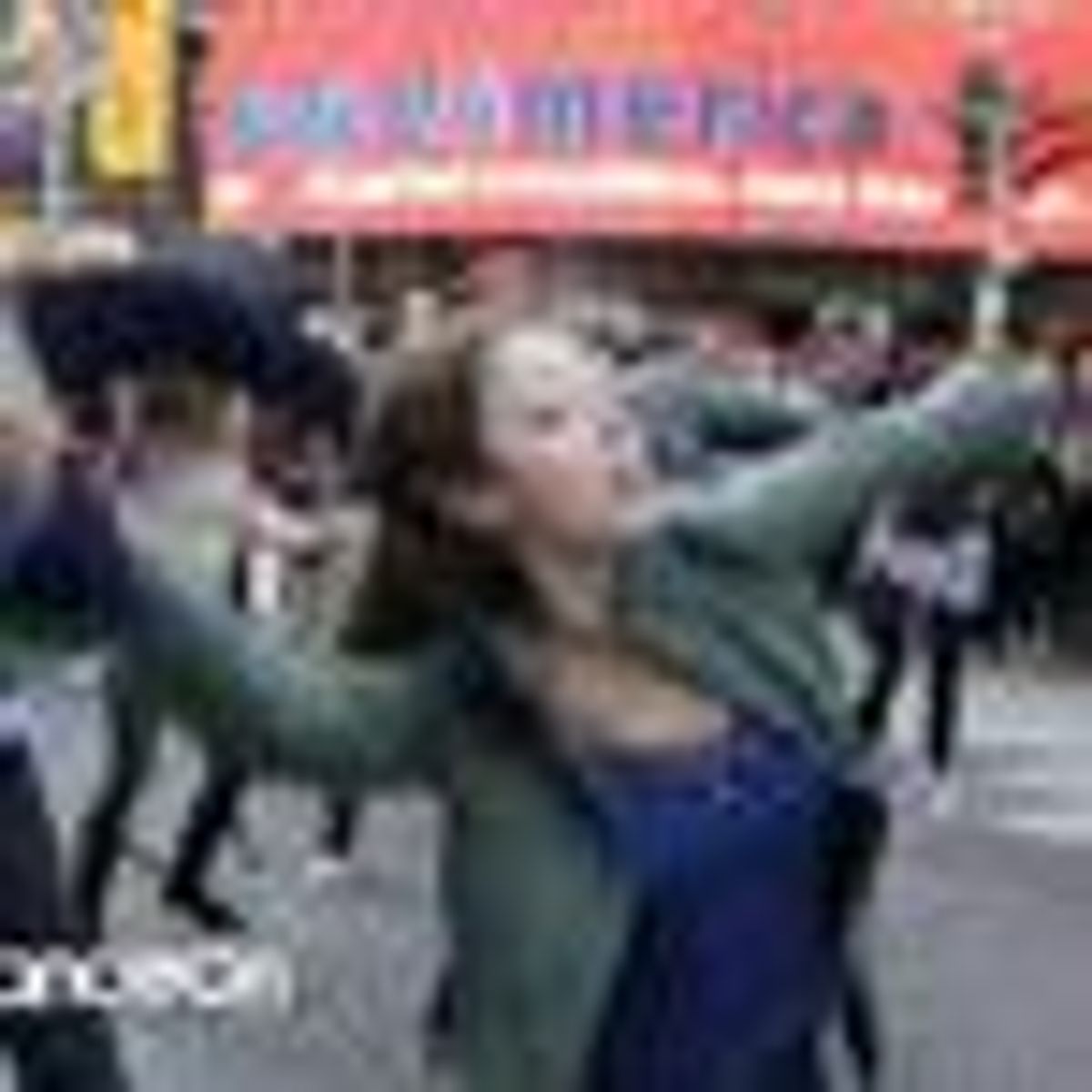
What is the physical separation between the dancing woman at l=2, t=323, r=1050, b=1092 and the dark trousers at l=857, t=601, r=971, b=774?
37.9 ft

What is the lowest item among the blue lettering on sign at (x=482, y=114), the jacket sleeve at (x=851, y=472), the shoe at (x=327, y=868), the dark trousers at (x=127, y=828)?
the blue lettering on sign at (x=482, y=114)

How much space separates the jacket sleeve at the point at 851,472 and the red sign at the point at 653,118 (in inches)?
781

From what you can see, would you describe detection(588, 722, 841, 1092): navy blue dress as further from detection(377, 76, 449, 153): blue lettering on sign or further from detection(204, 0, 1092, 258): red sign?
detection(377, 76, 449, 153): blue lettering on sign

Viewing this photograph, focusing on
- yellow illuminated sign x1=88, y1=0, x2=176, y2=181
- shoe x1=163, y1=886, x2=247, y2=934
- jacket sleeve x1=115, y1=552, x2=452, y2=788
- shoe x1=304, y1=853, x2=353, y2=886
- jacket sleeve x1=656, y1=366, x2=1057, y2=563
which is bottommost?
yellow illuminated sign x1=88, y1=0, x2=176, y2=181

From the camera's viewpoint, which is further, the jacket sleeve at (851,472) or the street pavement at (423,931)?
the street pavement at (423,931)

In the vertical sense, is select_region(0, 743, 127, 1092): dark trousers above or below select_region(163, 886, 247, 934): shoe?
above

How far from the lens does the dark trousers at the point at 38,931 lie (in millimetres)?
6559

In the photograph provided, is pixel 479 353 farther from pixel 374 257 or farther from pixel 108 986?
pixel 374 257

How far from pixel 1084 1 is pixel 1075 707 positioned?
4833mm

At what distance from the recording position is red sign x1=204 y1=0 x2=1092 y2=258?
25.3 meters

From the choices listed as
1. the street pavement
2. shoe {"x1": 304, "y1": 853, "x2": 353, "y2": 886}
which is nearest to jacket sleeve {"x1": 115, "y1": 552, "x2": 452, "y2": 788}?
the street pavement

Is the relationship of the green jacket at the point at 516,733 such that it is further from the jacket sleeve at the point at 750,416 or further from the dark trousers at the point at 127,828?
the dark trousers at the point at 127,828

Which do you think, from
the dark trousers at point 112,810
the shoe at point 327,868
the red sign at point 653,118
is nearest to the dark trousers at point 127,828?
the dark trousers at point 112,810

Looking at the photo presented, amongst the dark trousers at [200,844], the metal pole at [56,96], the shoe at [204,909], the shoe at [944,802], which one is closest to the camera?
the shoe at [204,909]
